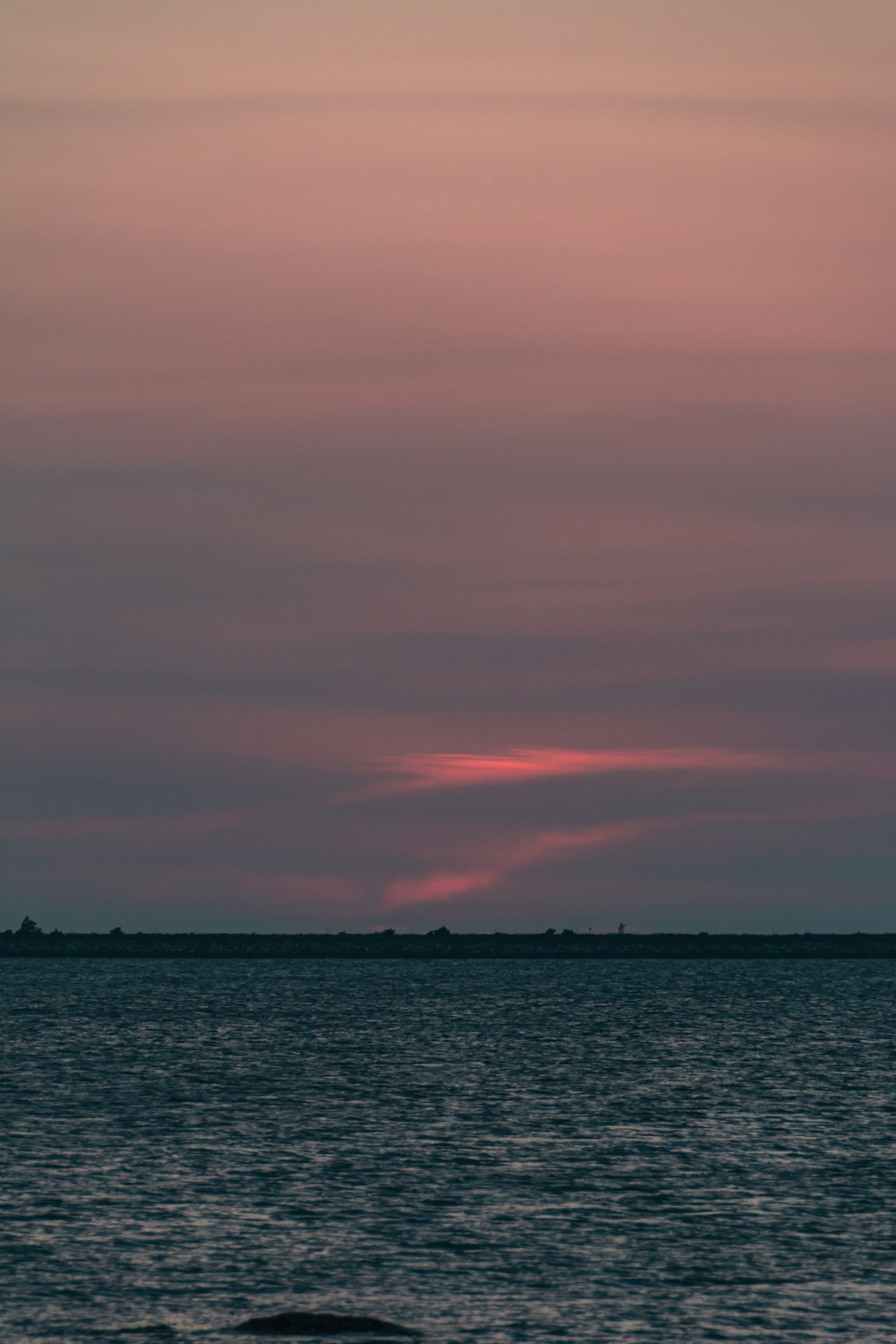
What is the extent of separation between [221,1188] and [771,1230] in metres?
17.4

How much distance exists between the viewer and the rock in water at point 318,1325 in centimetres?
3750

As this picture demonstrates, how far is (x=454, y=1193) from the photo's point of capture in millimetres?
55000

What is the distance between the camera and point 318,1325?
3778 centimetres

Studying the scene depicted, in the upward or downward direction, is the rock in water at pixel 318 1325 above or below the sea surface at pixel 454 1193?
below

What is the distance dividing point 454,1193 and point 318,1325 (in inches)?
694

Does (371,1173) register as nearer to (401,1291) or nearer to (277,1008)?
(401,1291)

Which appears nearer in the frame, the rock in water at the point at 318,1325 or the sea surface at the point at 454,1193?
the rock in water at the point at 318,1325

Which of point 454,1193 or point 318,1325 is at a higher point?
point 454,1193

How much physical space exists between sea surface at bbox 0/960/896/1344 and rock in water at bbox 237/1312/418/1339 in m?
0.78

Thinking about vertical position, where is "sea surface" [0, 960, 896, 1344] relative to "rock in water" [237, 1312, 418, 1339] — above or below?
above

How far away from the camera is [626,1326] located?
38781mm

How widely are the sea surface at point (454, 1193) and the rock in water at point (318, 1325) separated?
0.78 metres

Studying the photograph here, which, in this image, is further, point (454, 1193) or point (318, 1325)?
point (454, 1193)

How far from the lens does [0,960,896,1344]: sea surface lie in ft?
132
